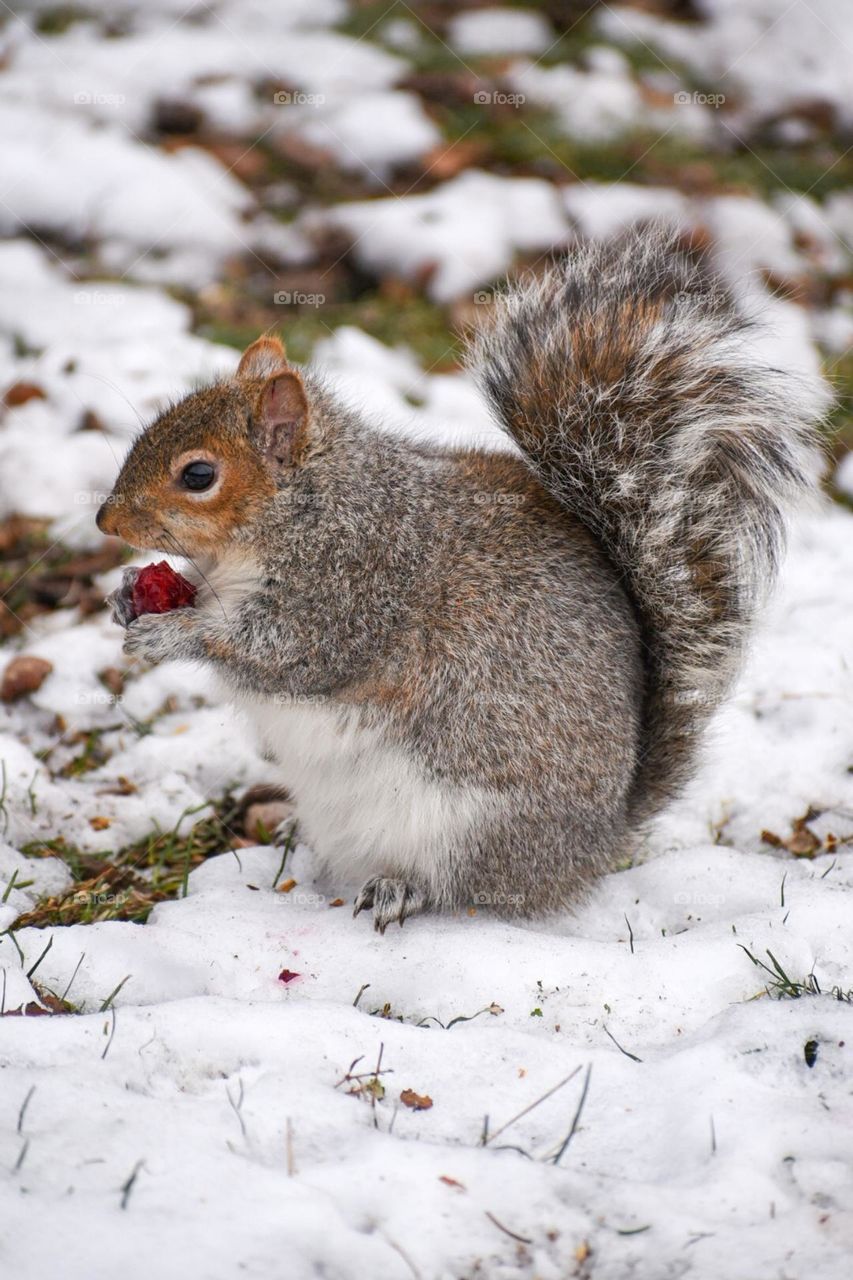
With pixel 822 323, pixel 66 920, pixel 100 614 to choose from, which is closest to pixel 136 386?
pixel 100 614

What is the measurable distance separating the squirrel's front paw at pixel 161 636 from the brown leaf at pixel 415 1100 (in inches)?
34.6

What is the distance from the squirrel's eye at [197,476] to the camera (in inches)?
83.7

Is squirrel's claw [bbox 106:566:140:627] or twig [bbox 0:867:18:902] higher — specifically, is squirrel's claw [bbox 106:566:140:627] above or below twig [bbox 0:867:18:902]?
above

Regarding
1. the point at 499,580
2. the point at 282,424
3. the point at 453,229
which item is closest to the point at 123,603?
the point at 282,424

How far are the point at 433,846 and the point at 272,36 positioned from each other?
4.68 meters

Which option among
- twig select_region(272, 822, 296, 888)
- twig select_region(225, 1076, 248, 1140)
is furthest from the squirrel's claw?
twig select_region(225, 1076, 248, 1140)

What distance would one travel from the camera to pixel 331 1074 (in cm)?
166

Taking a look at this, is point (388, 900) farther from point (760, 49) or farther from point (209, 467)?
point (760, 49)

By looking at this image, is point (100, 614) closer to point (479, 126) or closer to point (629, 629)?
point (629, 629)

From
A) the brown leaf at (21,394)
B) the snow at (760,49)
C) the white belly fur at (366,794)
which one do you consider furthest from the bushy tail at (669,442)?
the snow at (760,49)

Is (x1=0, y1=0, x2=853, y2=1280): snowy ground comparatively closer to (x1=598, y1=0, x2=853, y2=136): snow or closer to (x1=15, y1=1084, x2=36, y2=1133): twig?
(x1=15, y1=1084, x2=36, y2=1133): twig

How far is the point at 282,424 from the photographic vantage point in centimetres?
218

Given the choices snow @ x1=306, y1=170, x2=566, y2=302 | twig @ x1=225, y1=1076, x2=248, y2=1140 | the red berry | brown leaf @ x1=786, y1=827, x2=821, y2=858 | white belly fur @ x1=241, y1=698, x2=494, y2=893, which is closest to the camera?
twig @ x1=225, y1=1076, x2=248, y2=1140

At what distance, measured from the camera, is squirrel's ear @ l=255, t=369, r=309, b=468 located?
7.07 ft
